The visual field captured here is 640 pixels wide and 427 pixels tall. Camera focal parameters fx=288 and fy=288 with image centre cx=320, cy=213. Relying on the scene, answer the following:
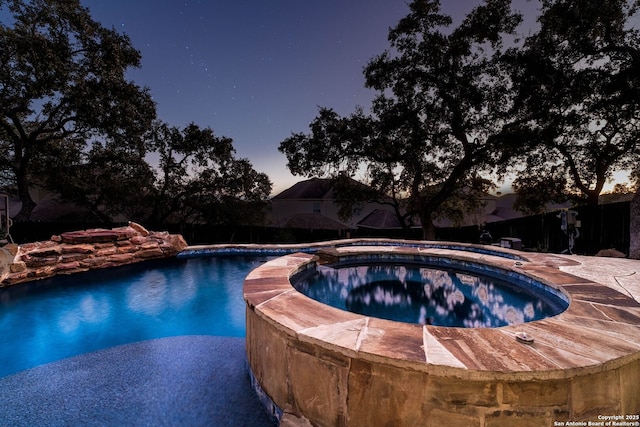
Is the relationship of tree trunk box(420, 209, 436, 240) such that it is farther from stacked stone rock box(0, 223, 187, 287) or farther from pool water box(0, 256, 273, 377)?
stacked stone rock box(0, 223, 187, 287)

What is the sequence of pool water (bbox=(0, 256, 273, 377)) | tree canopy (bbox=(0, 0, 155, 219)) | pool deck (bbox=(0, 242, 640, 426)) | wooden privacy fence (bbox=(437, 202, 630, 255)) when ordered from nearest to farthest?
pool deck (bbox=(0, 242, 640, 426)) → pool water (bbox=(0, 256, 273, 377)) → wooden privacy fence (bbox=(437, 202, 630, 255)) → tree canopy (bbox=(0, 0, 155, 219))

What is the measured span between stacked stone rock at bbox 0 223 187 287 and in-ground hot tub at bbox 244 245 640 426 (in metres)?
8.10

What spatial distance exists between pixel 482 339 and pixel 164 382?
135 inches

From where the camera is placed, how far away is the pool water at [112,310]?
15.0ft

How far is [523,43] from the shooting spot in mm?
12031

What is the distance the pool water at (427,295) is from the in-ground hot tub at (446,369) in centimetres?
154

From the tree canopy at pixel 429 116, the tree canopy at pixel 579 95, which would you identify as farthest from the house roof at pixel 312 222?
the tree canopy at pixel 579 95

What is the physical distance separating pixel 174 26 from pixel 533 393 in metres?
13.2

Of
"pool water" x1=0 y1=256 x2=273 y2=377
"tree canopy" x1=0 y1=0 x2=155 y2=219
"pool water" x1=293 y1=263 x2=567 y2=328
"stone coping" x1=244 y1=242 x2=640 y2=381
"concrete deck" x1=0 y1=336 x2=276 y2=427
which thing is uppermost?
"tree canopy" x1=0 y1=0 x2=155 y2=219

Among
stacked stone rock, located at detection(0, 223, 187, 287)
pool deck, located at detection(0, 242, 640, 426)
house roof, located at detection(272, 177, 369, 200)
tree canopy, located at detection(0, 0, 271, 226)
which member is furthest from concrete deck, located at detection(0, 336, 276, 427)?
house roof, located at detection(272, 177, 369, 200)

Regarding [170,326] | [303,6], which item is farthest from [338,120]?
[170,326]

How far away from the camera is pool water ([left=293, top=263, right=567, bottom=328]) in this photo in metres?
4.13

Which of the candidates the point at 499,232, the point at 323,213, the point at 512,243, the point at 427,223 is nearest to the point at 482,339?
the point at 512,243

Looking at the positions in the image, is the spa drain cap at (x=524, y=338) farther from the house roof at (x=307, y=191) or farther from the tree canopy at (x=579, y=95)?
the house roof at (x=307, y=191)
